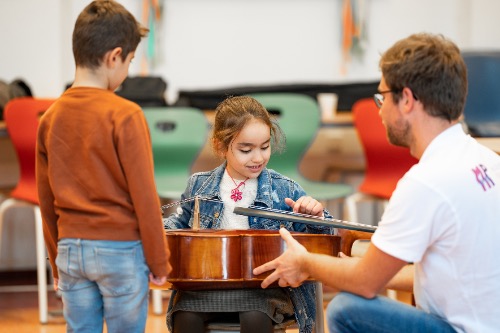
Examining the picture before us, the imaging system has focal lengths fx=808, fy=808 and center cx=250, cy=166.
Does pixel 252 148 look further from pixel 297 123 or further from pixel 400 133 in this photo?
pixel 297 123

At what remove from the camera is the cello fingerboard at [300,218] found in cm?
220

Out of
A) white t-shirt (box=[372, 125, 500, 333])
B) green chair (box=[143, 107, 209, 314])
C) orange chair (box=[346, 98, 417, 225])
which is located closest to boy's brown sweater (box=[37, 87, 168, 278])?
white t-shirt (box=[372, 125, 500, 333])

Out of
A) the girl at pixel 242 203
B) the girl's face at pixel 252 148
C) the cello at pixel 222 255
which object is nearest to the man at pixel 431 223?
the cello at pixel 222 255

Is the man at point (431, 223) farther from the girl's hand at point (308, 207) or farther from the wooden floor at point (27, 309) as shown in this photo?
the wooden floor at point (27, 309)

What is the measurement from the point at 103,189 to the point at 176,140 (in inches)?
87.5

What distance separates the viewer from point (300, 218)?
224cm

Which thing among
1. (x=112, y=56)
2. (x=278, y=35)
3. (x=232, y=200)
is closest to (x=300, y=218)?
(x=232, y=200)

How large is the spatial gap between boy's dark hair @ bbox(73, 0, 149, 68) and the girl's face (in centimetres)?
56

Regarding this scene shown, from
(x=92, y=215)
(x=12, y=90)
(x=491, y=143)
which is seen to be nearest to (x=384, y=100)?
(x=92, y=215)

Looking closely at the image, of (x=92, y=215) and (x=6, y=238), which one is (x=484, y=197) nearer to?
(x=92, y=215)

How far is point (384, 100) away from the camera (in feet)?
6.72

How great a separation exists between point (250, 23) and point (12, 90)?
1665mm

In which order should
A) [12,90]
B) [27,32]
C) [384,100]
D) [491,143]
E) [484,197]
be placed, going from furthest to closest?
[27,32], [12,90], [491,143], [384,100], [484,197]

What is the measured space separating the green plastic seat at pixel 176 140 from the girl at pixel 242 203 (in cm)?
157
